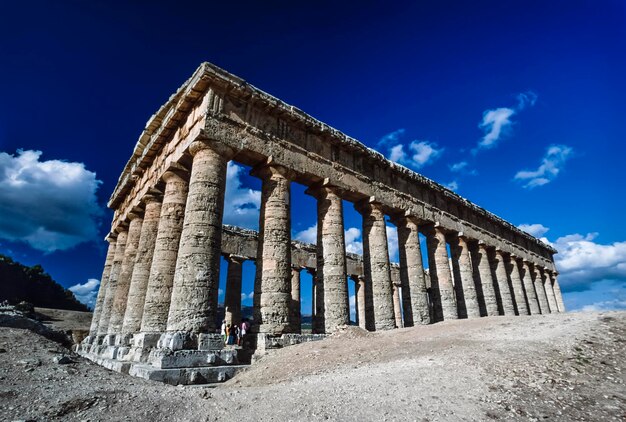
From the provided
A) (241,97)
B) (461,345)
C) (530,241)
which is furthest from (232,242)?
(530,241)

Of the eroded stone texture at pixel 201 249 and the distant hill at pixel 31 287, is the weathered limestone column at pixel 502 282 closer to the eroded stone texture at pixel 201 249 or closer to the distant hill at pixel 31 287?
the eroded stone texture at pixel 201 249

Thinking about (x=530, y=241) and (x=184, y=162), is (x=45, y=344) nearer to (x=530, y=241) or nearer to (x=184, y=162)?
(x=184, y=162)

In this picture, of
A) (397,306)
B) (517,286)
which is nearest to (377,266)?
(397,306)

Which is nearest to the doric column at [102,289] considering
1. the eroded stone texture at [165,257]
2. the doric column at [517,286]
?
the eroded stone texture at [165,257]

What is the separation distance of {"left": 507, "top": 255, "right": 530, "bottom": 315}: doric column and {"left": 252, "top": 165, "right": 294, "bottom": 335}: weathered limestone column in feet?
71.5

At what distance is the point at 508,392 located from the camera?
509 cm

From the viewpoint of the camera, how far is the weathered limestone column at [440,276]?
1812 cm

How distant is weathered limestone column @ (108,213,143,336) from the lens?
591 inches

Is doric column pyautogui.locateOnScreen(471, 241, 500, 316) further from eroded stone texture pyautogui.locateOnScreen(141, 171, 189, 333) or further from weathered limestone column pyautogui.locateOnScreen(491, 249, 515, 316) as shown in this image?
eroded stone texture pyautogui.locateOnScreen(141, 171, 189, 333)

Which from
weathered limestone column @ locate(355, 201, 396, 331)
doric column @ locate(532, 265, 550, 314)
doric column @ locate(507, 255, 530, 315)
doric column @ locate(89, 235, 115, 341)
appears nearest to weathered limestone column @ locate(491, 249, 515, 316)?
doric column @ locate(507, 255, 530, 315)

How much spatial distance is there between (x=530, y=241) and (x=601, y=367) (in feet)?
93.4

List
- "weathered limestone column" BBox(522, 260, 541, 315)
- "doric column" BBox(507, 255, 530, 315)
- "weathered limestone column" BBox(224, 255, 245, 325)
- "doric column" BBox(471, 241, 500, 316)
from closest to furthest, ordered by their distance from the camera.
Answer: "weathered limestone column" BBox(224, 255, 245, 325) → "doric column" BBox(471, 241, 500, 316) → "doric column" BBox(507, 255, 530, 315) → "weathered limestone column" BBox(522, 260, 541, 315)

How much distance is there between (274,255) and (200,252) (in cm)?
256

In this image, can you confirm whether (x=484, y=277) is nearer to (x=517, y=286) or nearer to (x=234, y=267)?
(x=517, y=286)
